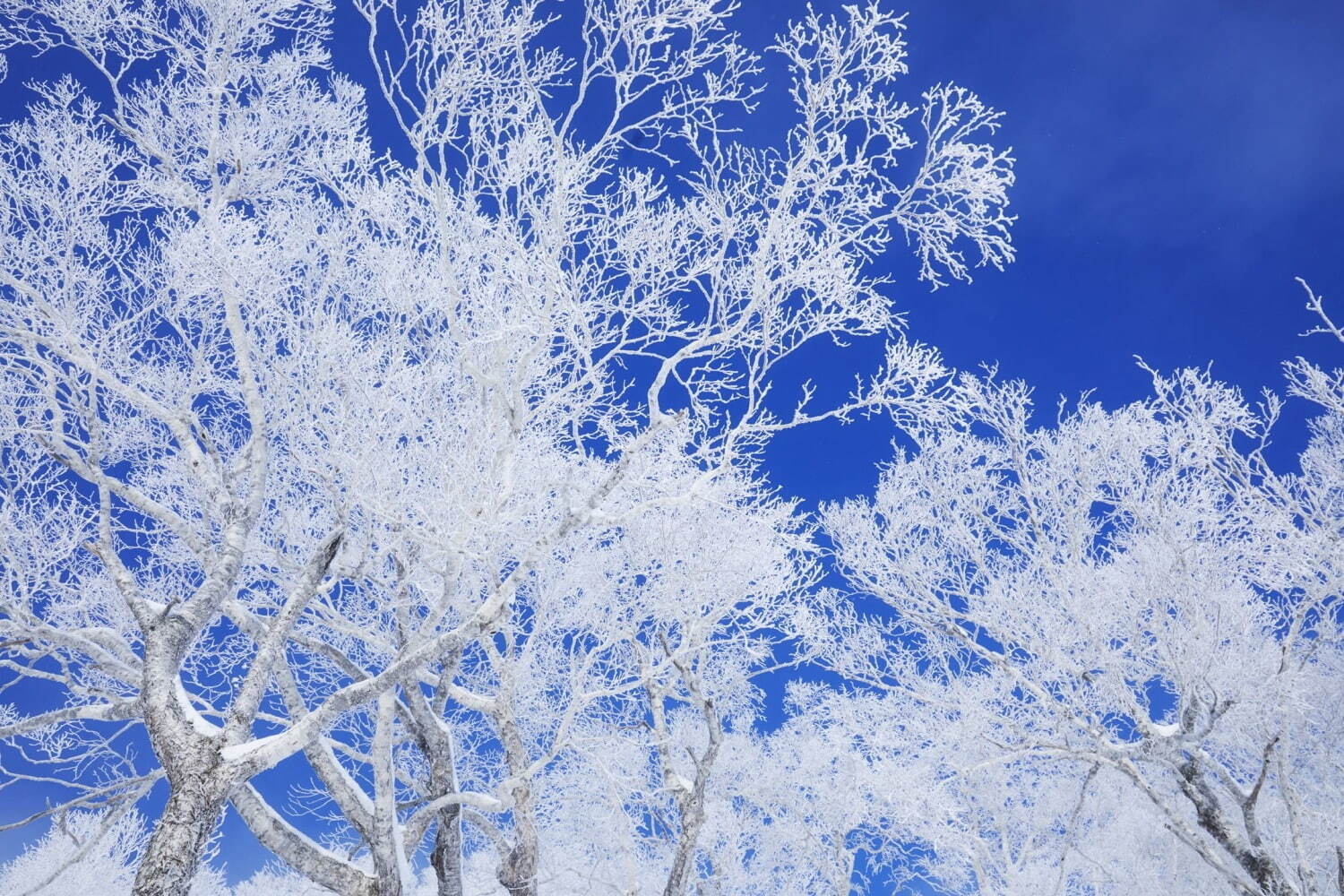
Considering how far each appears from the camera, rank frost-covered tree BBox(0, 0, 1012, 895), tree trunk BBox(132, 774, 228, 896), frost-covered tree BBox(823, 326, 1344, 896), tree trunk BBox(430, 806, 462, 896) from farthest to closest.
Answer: frost-covered tree BBox(823, 326, 1344, 896) < tree trunk BBox(430, 806, 462, 896) < frost-covered tree BBox(0, 0, 1012, 895) < tree trunk BBox(132, 774, 228, 896)

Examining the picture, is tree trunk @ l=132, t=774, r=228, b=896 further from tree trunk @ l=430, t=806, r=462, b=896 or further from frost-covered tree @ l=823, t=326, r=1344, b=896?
frost-covered tree @ l=823, t=326, r=1344, b=896

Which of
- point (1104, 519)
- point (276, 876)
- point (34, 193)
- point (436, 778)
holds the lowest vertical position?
point (276, 876)

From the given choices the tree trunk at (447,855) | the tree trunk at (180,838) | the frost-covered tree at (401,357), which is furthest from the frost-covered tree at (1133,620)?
the tree trunk at (180,838)

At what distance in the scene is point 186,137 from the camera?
10.6 m

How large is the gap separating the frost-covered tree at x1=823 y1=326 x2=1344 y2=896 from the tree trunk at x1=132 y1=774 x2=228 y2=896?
26.2 feet

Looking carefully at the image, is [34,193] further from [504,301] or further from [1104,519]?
[1104,519]

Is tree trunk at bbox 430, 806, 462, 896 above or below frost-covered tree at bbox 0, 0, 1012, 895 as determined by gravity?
below

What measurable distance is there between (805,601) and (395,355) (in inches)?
270

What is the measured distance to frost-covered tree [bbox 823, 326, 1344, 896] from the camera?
404 inches

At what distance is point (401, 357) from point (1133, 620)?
32.8 feet

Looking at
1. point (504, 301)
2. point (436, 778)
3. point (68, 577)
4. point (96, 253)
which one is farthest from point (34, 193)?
point (436, 778)

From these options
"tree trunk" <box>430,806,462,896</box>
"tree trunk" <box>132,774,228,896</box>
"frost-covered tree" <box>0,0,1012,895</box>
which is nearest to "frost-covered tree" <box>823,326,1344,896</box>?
"frost-covered tree" <box>0,0,1012,895</box>

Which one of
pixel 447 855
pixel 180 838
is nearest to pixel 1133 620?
pixel 447 855

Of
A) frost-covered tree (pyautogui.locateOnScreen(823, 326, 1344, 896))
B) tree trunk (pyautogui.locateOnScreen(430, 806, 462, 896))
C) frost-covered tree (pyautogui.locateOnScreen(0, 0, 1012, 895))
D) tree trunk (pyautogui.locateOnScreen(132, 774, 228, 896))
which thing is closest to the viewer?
tree trunk (pyautogui.locateOnScreen(132, 774, 228, 896))
